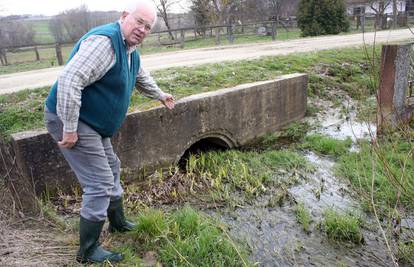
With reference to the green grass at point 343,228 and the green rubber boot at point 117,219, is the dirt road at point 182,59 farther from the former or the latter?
the green rubber boot at point 117,219

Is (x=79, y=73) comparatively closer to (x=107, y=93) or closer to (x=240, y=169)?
(x=107, y=93)

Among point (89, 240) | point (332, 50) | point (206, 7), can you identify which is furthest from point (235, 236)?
point (206, 7)

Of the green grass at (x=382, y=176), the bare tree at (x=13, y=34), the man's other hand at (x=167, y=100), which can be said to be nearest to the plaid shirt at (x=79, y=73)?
the man's other hand at (x=167, y=100)

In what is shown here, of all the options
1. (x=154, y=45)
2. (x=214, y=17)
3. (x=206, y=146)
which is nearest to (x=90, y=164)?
(x=206, y=146)

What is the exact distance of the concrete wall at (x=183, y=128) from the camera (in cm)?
498

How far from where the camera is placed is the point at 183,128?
6.70 metres

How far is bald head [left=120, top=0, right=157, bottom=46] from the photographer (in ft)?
10.6

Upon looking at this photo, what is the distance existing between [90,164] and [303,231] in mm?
2568

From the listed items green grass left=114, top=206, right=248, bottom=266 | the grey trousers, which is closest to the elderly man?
the grey trousers

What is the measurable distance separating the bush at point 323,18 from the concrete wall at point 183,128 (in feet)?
55.1

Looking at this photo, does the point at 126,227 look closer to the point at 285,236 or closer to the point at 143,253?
the point at 143,253

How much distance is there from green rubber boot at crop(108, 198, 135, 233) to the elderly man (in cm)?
42

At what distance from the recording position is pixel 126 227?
4297mm

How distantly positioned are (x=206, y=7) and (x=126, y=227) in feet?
106
